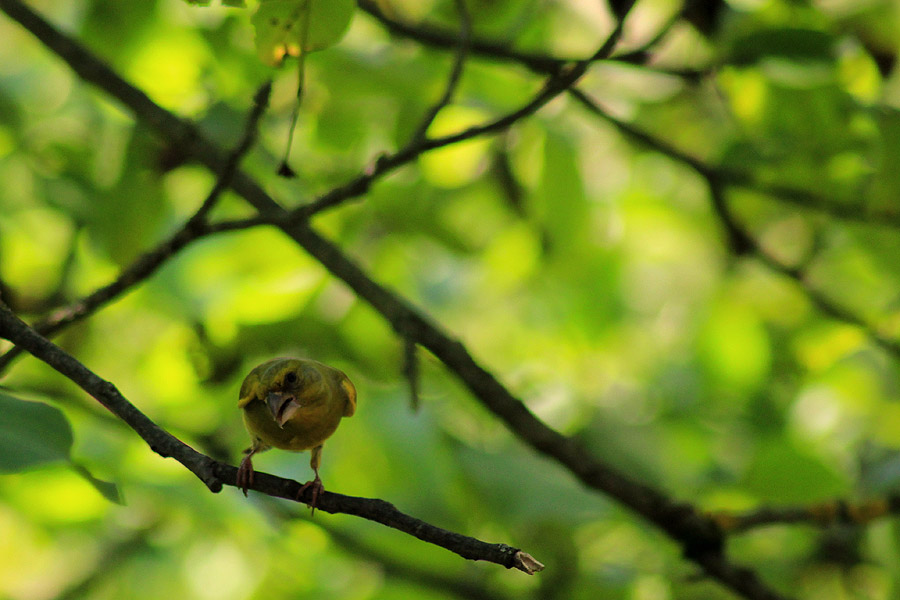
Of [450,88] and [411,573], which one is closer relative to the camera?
[450,88]

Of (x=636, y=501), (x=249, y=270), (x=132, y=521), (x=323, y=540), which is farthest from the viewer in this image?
(x=132, y=521)

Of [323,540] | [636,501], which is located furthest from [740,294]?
[323,540]

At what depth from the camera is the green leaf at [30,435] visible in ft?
1.44

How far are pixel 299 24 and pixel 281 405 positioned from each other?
9.3 inches

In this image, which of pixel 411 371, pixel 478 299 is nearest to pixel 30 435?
pixel 411 371

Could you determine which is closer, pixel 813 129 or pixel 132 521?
pixel 813 129

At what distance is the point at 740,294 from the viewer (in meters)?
1.37

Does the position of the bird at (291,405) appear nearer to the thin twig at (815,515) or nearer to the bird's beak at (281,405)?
the bird's beak at (281,405)

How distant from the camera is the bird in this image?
17.7 inches

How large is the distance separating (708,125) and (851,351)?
1.47 feet

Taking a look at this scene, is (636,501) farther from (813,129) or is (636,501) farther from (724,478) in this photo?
(813,129)

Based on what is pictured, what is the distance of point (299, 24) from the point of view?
0.51 metres

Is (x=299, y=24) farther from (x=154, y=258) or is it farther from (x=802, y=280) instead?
(x=802, y=280)

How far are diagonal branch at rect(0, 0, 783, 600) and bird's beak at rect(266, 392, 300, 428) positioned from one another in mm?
315
